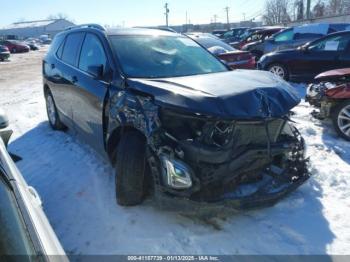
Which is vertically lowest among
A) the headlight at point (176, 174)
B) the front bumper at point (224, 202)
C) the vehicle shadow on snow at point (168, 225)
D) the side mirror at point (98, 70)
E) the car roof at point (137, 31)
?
the vehicle shadow on snow at point (168, 225)

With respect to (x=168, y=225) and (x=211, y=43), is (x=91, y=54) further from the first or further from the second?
(x=211, y=43)

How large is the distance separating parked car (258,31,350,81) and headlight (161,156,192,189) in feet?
25.7

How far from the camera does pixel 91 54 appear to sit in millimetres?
4668

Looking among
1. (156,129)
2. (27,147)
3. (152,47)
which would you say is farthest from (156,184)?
(27,147)

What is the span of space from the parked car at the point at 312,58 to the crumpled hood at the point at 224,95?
6602 mm

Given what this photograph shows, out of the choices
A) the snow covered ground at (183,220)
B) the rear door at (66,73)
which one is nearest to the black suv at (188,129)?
the snow covered ground at (183,220)

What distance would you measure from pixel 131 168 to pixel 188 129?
656 mm

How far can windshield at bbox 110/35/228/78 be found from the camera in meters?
4.06

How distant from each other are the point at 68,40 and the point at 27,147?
73.0 inches

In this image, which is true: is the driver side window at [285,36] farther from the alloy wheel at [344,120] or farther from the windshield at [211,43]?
the alloy wheel at [344,120]

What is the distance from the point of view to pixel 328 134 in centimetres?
595

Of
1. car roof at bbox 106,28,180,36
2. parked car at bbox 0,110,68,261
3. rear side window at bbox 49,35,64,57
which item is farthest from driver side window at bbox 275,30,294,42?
parked car at bbox 0,110,68,261

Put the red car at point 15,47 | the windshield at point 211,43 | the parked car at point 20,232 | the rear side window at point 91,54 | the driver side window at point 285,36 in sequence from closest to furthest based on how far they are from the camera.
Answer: the parked car at point 20,232
the rear side window at point 91,54
the windshield at point 211,43
the driver side window at point 285,36
the red car at point 15,47

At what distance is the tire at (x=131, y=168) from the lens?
3438 mm
